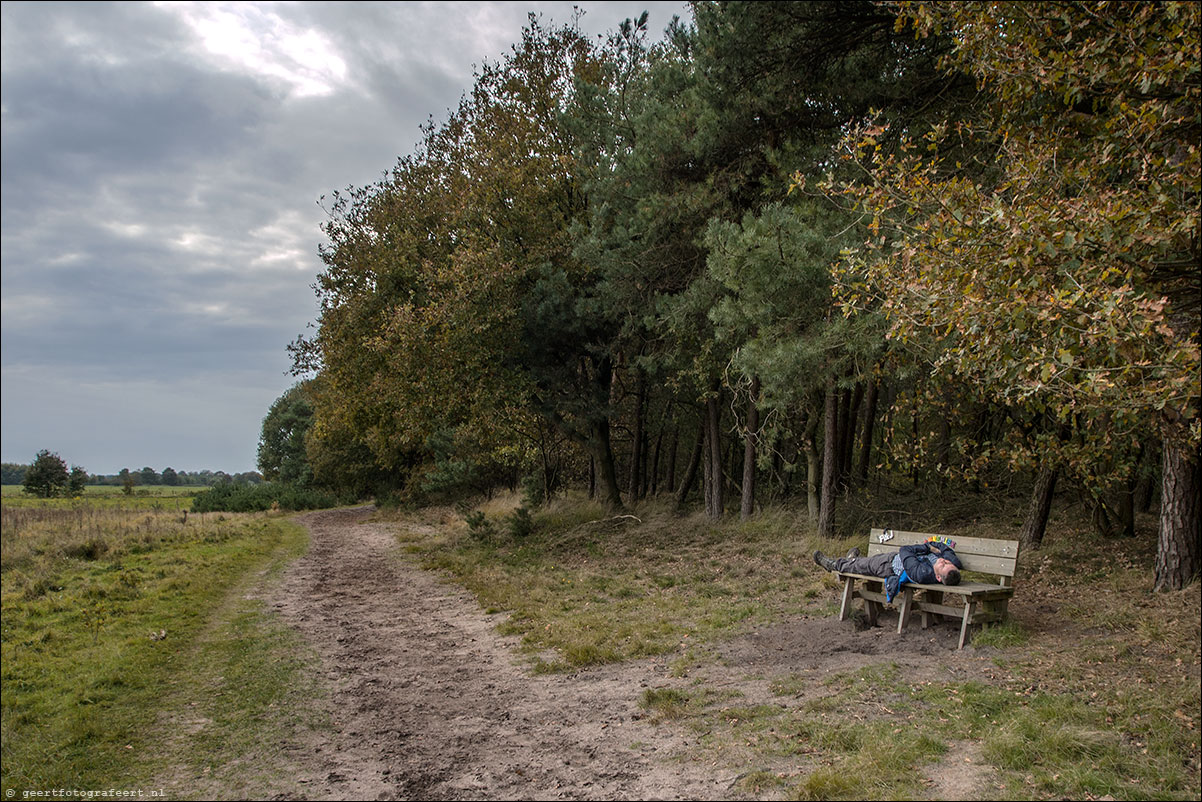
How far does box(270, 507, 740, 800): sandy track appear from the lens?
176 inches

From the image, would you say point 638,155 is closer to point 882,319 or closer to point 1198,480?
point 882,319

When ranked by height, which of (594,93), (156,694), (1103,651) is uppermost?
(594,93)

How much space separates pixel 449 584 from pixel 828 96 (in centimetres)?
1031

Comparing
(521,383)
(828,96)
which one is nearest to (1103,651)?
(828,96)

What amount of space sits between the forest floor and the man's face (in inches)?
22.4

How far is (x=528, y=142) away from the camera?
19359 millimetres

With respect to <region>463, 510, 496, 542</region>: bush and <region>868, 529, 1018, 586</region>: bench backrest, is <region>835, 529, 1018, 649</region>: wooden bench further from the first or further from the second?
<region>463, 510, 496, 542</region>: bush

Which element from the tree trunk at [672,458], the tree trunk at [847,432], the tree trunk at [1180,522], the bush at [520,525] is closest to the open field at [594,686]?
the tree trunk at [1180,522]

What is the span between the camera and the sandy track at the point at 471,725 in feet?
14.7

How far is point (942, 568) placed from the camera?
6.67 metres

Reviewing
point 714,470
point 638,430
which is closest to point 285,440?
point 638,430

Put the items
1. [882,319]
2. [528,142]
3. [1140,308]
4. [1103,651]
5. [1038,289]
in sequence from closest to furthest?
1. [1140,308]
2. [1038,289]
3. [1103,651]
4. [882,319]
5. [528,142]

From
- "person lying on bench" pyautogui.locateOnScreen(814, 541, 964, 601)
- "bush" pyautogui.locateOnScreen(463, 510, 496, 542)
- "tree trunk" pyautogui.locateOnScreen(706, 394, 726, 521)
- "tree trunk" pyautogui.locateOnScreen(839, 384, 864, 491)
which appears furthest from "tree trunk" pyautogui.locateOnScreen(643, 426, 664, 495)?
"person lying on bench" pyautogui.locateOnScreen(814, 541, 964, 601)

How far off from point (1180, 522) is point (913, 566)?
8.80 ft
